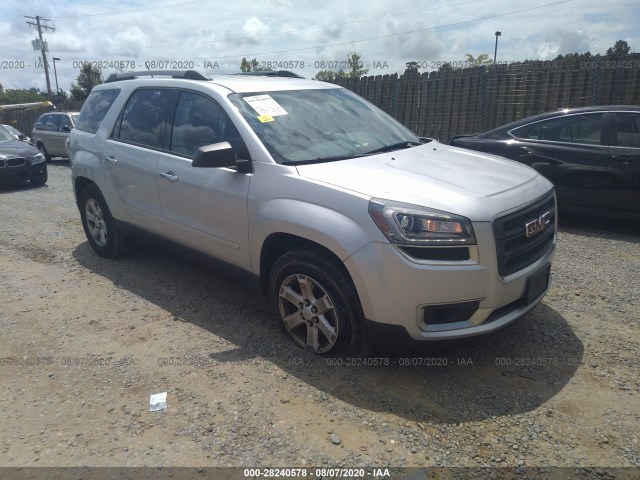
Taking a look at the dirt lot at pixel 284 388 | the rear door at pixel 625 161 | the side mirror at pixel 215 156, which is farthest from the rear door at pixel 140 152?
the rear door at pixel 625 161

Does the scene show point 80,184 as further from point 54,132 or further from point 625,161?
point 54,132

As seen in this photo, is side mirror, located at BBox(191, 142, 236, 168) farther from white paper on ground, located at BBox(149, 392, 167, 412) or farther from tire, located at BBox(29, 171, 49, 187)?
tire, located at BBox(29, 171, 49, 187)

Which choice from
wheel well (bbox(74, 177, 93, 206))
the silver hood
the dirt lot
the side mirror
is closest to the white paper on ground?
the dirt lot

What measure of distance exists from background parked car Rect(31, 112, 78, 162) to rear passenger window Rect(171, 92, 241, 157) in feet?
40.2

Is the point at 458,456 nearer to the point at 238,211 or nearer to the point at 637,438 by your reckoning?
the point at 637,438

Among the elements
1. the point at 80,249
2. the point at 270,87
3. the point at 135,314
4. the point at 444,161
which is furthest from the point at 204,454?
the point at 80,249

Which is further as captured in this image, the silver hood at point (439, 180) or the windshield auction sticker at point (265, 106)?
the windshield auction sticker at point (265, 106)

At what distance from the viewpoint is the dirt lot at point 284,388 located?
8.58 ft

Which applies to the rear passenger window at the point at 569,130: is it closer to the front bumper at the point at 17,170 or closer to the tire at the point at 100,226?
the tire at the point at 100,226

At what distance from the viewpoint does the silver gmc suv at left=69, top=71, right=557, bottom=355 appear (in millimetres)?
2861

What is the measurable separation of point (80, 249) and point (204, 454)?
435cm

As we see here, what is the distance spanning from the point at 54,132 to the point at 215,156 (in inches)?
564

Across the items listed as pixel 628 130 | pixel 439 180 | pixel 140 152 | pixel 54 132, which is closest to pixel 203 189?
pixel 140 152

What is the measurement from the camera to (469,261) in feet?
9.34
